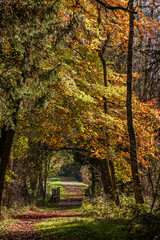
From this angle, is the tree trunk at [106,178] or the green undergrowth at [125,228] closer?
the green undergrowth at [125,228]

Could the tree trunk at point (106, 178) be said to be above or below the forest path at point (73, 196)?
above

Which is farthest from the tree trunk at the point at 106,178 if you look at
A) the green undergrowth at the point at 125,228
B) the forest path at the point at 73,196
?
the forest path at the point at 73,196

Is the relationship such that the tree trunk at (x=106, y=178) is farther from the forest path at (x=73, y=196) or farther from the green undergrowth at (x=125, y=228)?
the forest path at (x=73, y=196)

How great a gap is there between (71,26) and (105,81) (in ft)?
16.0

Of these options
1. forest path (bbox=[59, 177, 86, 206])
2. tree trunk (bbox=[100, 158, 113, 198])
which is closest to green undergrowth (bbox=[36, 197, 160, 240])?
tree trunk (bbox=[100, 158, 113, 198])

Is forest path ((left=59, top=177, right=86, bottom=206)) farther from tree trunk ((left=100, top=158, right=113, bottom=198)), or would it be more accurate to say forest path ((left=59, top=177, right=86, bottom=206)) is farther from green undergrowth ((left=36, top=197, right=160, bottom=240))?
green undergrowth ((left=36, top=197, right=160, bottom=240))

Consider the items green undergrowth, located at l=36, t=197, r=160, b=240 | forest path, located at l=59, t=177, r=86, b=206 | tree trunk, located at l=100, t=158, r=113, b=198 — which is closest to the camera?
green undergrowth, located at l=36, t=197, r=160, b=240

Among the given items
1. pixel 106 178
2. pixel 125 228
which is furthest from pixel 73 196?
pixel 125 228

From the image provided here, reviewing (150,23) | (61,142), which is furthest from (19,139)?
(150,23)

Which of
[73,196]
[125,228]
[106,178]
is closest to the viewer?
[125,228]

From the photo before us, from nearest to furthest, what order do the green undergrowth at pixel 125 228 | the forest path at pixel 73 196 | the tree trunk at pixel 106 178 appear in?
1. the green undergrowth at pixel 125 228
2. the tree trunk at pixel 106 178
3. the forest path at pixel 73 196

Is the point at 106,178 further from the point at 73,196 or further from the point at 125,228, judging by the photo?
Answer: the point at 73,196

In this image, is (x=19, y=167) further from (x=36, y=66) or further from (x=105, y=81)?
(x=36, y=66)

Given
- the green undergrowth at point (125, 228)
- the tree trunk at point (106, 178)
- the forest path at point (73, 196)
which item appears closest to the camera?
the green undergrowth at point (125, 228)
